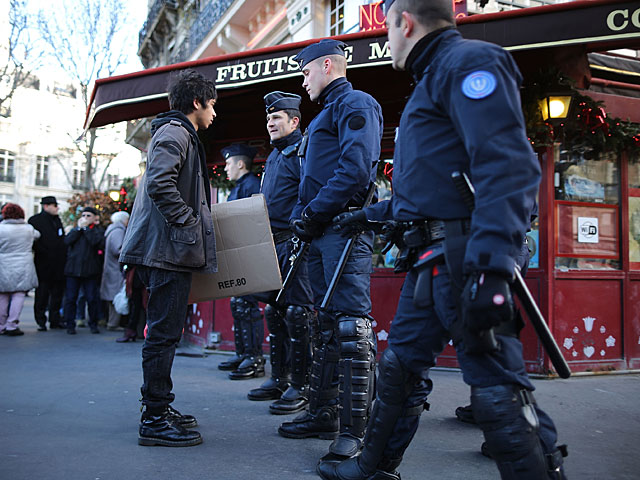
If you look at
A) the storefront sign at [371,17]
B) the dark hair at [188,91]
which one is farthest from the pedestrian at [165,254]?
the storefront sign at [371,17]

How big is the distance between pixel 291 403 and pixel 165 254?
1495mm

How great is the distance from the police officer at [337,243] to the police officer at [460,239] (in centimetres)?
58

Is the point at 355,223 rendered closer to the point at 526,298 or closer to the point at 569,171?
the point at 526,298

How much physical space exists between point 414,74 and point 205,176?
5.91 ft

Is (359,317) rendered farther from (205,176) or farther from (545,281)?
(545,281)

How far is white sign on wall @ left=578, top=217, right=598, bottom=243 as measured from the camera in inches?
234

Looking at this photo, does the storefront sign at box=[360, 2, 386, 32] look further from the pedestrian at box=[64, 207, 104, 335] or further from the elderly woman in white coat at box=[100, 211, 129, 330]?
the pedestrian at box=[64, 207, 104, 335]

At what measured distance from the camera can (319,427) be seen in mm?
3354

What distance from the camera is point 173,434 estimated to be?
3166 millimetres

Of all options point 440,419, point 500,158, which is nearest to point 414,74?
point 500,158

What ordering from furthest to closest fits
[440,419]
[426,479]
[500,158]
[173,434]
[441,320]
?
[440,419], [173,434], [426,479], [441,320], [500,158]

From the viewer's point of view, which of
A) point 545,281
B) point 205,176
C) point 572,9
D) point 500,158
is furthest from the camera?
point 545,281

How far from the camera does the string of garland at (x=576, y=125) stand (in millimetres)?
5359

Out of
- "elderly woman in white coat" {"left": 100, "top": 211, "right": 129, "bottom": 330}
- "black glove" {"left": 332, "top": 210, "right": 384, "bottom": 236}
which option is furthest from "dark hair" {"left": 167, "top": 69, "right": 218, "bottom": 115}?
"elderly woman in white coat" {"left": 100, "top": 211, "right": 129, "bottom": 330}
